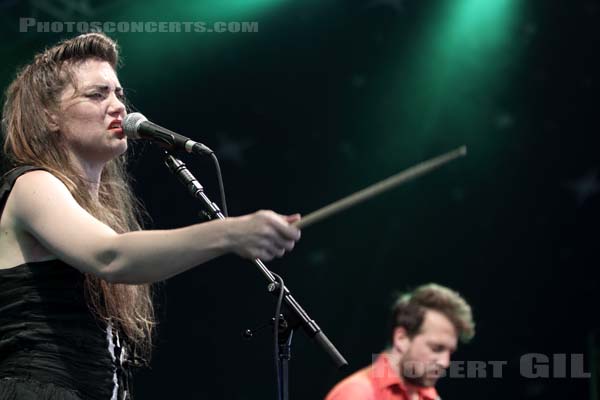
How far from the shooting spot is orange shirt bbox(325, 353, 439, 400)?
3.04m

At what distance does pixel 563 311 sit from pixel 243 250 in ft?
12.0

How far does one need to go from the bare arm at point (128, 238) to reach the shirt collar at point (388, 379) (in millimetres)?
1851

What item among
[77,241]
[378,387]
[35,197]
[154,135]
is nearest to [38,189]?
[35,197]

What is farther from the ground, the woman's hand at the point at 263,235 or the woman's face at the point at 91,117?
the woman's face at the point at 91,117

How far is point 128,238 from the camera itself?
1417 millimetres

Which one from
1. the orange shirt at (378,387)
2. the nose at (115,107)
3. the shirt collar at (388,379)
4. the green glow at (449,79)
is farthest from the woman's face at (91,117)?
the green glow at (449,79)

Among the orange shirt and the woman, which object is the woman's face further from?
the orange shirt

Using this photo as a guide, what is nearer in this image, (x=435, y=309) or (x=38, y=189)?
(x=38, y=189)

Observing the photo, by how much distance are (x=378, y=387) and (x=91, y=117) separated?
171cm

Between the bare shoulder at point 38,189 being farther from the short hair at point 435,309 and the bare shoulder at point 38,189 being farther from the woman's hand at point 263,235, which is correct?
the short hair at point 435,309

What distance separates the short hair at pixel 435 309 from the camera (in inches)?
128

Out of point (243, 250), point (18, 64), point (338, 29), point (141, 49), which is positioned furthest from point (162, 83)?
point (243, 250)

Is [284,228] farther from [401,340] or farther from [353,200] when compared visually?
[401,340]

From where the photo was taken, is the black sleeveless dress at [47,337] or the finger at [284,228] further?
the black sleeveless dress at [47,337]
